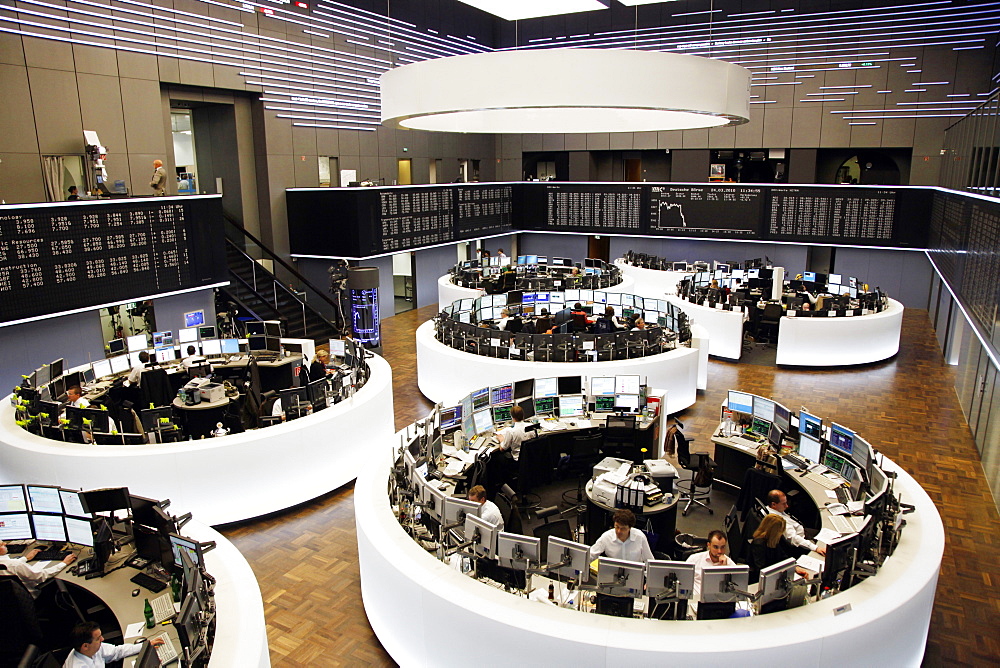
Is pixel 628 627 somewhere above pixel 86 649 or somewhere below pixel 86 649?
below

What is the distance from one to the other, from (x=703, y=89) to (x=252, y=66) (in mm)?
14071

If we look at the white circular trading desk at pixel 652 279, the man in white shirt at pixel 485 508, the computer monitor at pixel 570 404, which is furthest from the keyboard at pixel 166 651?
the white circular trading desk at pixel 652 279

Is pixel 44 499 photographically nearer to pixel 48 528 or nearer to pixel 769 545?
pixel 48 528

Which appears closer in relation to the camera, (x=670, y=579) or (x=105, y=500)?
(x=670, y=579)

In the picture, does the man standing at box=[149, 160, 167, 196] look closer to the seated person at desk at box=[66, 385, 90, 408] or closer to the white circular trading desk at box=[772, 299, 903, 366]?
the seated person at desk at box=[66, 385, 90, 408]

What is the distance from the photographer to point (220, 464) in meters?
7.46

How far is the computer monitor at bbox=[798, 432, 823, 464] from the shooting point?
734 centimetres

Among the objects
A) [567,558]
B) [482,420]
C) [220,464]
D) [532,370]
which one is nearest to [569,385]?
[482,420]

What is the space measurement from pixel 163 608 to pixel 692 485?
5.67 metres

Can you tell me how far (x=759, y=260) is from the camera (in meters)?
19.3

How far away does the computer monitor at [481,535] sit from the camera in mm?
5332

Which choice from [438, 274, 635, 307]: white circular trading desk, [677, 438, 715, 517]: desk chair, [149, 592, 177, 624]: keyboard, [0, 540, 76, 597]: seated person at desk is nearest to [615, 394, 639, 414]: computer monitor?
[677, 438, 715, 517]: desk chair

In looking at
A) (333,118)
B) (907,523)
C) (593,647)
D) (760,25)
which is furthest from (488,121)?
(760,25)

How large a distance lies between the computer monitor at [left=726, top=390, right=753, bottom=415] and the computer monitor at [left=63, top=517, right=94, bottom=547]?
6689mm
